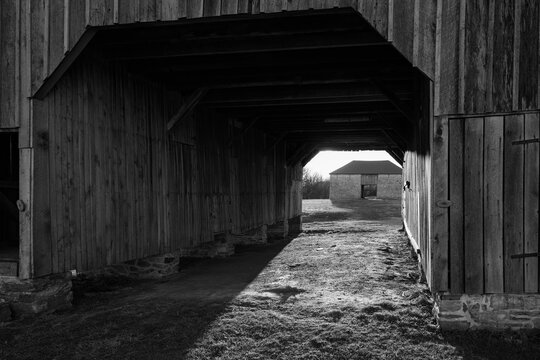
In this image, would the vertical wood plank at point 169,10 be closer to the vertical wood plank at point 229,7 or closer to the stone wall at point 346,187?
the vertical wood plank at point 229,7

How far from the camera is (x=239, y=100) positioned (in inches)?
398

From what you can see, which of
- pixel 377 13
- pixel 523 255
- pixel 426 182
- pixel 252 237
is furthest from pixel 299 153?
pixel 523 255

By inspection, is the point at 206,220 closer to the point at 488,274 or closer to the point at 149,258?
the point at 149,258

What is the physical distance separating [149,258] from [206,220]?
2.02m

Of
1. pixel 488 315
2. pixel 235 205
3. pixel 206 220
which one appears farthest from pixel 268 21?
pixel 235 205

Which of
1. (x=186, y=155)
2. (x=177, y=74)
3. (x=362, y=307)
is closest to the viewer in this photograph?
(x=362, y=307)

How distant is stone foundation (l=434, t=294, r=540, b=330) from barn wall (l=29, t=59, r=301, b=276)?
5.12 meters

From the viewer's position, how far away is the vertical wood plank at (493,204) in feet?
17.5

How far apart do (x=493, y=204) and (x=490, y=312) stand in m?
1.26

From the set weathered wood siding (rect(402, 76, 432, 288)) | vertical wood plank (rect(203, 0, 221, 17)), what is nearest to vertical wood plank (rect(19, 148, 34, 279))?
vertical wood plank (rect(203, 0, 221, 17))

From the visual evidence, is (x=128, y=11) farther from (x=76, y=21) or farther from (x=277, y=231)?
(x=277, y=231)

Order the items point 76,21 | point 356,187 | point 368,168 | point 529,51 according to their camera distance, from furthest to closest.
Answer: point 368,168, point 356,187, point 76,21, point 529,51

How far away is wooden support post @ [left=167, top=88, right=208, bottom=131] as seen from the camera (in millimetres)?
9039

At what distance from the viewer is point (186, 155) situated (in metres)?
9.99
